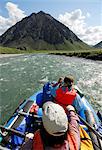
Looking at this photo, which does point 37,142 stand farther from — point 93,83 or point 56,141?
point 93,83

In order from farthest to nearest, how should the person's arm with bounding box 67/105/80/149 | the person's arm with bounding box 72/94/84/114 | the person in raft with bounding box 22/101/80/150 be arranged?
the person's arm with bounding box 72/94/84/114, the person's arm with bounding box 67/105/80/149, the person in raft with bounding box 22/101/80/150

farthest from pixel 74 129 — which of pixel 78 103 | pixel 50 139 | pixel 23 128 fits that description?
pixel 78 103

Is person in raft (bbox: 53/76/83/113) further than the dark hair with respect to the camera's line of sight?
Yes

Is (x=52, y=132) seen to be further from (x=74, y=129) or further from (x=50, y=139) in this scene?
(x=74, y=129)

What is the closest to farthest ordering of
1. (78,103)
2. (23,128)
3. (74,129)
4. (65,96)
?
1. (74,129)
2. (23,128)
3. (65,96)
4. (78,103)

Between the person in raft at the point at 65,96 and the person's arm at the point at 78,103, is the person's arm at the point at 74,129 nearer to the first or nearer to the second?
the person in raft at the point at 65,96

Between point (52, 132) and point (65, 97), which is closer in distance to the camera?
point (52, 132)

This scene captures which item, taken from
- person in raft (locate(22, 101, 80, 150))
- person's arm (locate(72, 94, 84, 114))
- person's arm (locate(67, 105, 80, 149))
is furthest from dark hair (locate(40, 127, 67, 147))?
person's arm (locate(72, 94, 84, 114))

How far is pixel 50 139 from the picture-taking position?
8.54 ft

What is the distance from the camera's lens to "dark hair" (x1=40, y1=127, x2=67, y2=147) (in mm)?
2582

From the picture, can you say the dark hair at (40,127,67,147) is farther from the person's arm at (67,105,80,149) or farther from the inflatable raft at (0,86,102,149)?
the inflatable raft at (0,86,102,149)

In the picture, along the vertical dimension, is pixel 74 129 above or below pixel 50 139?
below

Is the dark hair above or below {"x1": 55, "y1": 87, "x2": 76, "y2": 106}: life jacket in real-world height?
above

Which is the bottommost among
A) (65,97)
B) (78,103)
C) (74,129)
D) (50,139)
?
(78,103)
